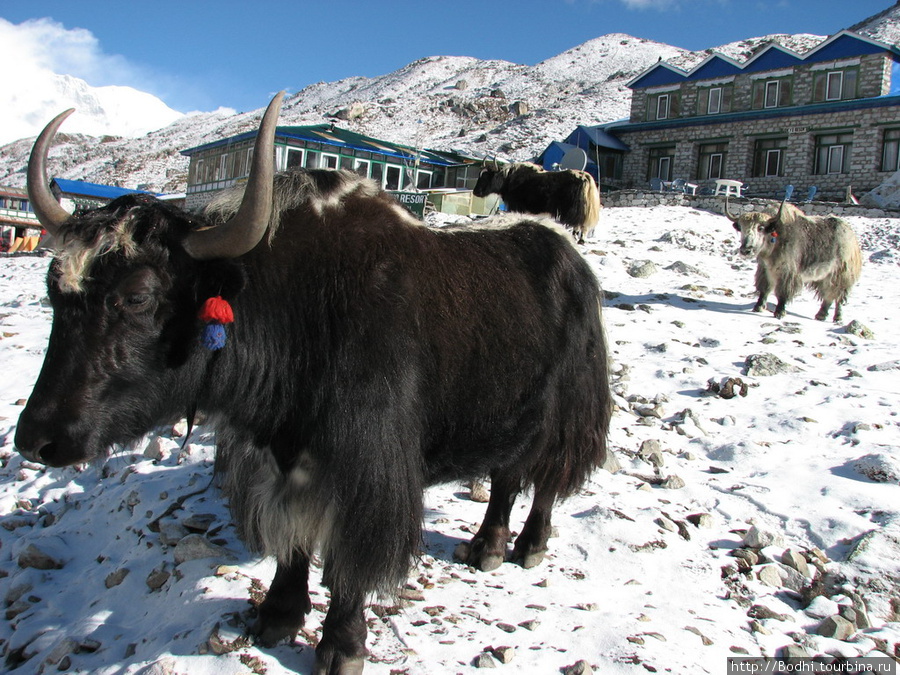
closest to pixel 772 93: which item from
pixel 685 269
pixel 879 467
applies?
pixel 685 269

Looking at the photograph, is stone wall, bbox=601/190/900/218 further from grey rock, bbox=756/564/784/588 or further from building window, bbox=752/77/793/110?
grey rock, bbox=756/564/784/588

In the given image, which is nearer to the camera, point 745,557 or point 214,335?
point 214,335

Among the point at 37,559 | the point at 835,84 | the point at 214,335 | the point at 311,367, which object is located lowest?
the point at 37,559

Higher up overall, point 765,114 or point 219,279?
point 765,114

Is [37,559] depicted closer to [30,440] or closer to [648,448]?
[30,440]

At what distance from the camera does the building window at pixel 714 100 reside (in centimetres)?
2622

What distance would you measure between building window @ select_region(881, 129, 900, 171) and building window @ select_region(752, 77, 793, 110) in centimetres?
361

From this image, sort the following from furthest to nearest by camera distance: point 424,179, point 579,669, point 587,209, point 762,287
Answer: point 424,179, point 587,209, point 762,287, point 579,669

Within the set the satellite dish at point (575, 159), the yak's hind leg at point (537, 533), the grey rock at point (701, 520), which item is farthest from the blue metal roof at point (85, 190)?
the grey rock at point (701, 520)

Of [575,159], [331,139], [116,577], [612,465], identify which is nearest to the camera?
[116,577]

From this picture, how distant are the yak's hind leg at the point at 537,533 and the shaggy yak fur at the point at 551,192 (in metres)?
8.67

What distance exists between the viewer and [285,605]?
7.45 feet

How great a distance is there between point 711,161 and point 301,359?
91.4 ft

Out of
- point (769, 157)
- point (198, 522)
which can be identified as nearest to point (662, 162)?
point (769, 157)
